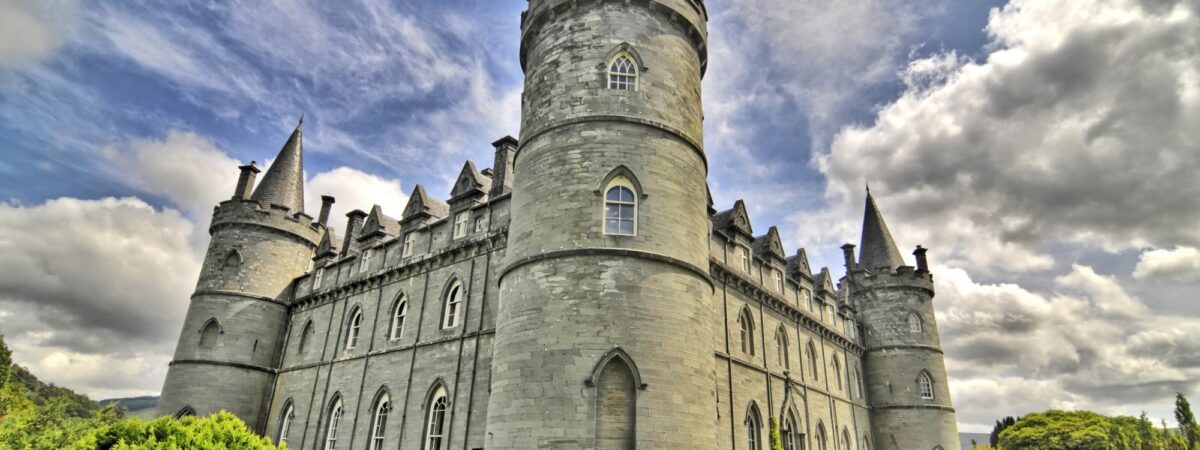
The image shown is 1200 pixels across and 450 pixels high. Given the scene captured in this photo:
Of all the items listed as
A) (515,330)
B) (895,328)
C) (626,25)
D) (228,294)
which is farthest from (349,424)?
(895,328)

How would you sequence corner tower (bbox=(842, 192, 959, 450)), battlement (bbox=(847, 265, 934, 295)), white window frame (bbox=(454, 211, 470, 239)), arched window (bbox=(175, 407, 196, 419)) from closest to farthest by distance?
white window frame (bbox=(454, 211, 470, 239))
arched window (bbox=(175, 407, 196, 419))
corner tower (bbox=(842, 192, 959, 450))
battlement (bbox=(847, 265, 934, 295))

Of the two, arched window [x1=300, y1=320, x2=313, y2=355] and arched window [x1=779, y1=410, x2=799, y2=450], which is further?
arched window [x1=300, y1=320, x2=313, y2=355]

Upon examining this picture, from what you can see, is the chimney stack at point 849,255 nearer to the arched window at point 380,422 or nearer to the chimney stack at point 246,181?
the arched window at point 380,422

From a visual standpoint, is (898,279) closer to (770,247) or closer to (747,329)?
(770,247)

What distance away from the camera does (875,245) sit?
1391 inches

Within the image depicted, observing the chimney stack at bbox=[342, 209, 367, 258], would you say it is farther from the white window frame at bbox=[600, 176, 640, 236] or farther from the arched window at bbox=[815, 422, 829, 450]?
the arched window at bbox=[815, 422, 829, 450]

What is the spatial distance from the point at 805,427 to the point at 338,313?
19.1 meters


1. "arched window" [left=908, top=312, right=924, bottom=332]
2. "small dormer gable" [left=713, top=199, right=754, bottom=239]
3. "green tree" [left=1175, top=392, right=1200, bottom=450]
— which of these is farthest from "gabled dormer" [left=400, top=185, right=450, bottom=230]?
"green tree" [left=1175, top=392, right=1200, bottom=450]

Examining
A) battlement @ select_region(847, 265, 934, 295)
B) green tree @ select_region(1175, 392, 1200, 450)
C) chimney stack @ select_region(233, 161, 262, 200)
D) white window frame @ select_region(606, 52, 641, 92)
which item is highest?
chimney stack @ select_region(233, 161, 262, 200)

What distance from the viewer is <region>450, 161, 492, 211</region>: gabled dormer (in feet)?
72.2

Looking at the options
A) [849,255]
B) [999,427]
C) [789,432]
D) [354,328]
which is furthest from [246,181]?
[999,427]

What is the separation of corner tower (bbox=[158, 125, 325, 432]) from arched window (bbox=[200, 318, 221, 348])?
4 centimetres

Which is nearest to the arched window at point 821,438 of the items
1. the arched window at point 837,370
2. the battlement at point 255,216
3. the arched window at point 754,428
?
the arched window at point 837,370

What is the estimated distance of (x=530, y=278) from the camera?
1398 cm
